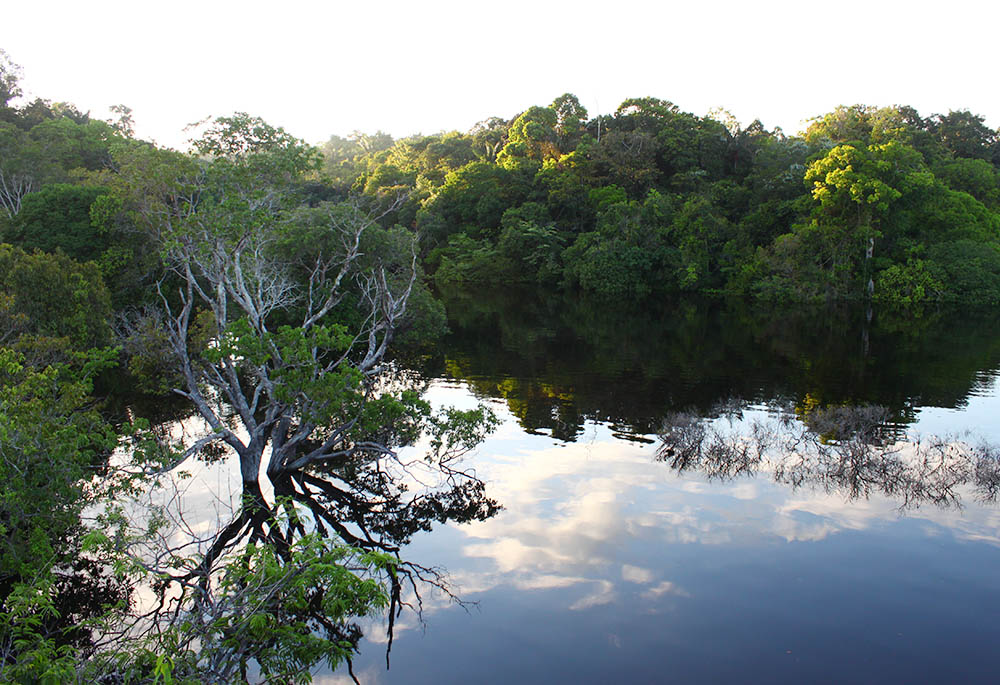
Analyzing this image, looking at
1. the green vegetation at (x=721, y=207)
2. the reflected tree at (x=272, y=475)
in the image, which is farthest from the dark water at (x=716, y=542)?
the green vegetation at (x=721, y=207)

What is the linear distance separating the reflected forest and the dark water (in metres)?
0.28

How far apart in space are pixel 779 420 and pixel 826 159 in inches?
1533

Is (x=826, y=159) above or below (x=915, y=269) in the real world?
above

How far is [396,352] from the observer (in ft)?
119

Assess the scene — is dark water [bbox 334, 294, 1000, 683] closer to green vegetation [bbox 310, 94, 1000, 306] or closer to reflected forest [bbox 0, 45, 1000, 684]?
reflected forest [bbox 0, 45, 1000, 684]

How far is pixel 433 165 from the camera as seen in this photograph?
92.9 meters

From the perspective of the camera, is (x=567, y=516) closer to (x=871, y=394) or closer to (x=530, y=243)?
(x=871, y=394)

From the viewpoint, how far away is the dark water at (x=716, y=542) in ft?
37.7

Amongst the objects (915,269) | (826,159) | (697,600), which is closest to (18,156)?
(697,600)

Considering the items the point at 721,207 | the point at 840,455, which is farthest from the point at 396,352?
the point at 721,207

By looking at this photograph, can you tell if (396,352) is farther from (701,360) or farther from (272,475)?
(272,475)

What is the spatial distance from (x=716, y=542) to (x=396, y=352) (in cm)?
2356

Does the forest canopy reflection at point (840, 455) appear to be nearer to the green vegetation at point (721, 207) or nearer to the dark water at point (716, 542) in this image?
the dark water at point (716, 542)

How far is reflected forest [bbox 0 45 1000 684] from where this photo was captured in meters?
12.0
